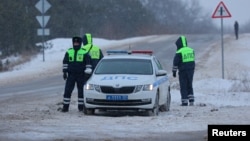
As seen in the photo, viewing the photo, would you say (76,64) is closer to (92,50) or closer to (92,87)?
(92,50)

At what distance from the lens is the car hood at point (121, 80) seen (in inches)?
651

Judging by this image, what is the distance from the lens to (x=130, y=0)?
83812mm

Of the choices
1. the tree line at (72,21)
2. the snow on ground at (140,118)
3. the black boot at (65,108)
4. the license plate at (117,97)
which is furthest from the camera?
the tree line at (72,21)

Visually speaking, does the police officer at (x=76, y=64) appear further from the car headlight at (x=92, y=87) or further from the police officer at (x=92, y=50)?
the car headlight at (x=92, y=87)

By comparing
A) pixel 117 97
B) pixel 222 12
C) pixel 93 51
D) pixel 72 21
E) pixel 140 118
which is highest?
pixel 72 21

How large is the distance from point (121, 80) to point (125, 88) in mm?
307

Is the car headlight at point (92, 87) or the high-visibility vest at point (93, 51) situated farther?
the high-visibility vest at point (93, 51)

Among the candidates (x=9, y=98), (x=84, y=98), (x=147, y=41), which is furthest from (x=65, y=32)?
(x=84, y=98)

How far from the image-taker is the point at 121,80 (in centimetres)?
1666

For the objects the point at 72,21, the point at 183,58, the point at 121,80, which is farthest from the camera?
the point at 72,21

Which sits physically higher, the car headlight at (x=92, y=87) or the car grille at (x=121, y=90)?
the car headlight at (x=92, y=87)

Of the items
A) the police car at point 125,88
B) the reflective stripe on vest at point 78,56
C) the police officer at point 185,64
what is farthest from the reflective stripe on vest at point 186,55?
the reflective stripe on vest at point 78,56

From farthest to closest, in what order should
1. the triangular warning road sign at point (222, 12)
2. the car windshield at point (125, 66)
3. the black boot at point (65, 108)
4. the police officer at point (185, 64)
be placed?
the triangular warning road sign at point (222, 12), the police officer at point (185, 64), the black boot at point (65, 108), the car windshield at point (125, 66)

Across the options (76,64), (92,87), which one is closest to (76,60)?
(76,64)
